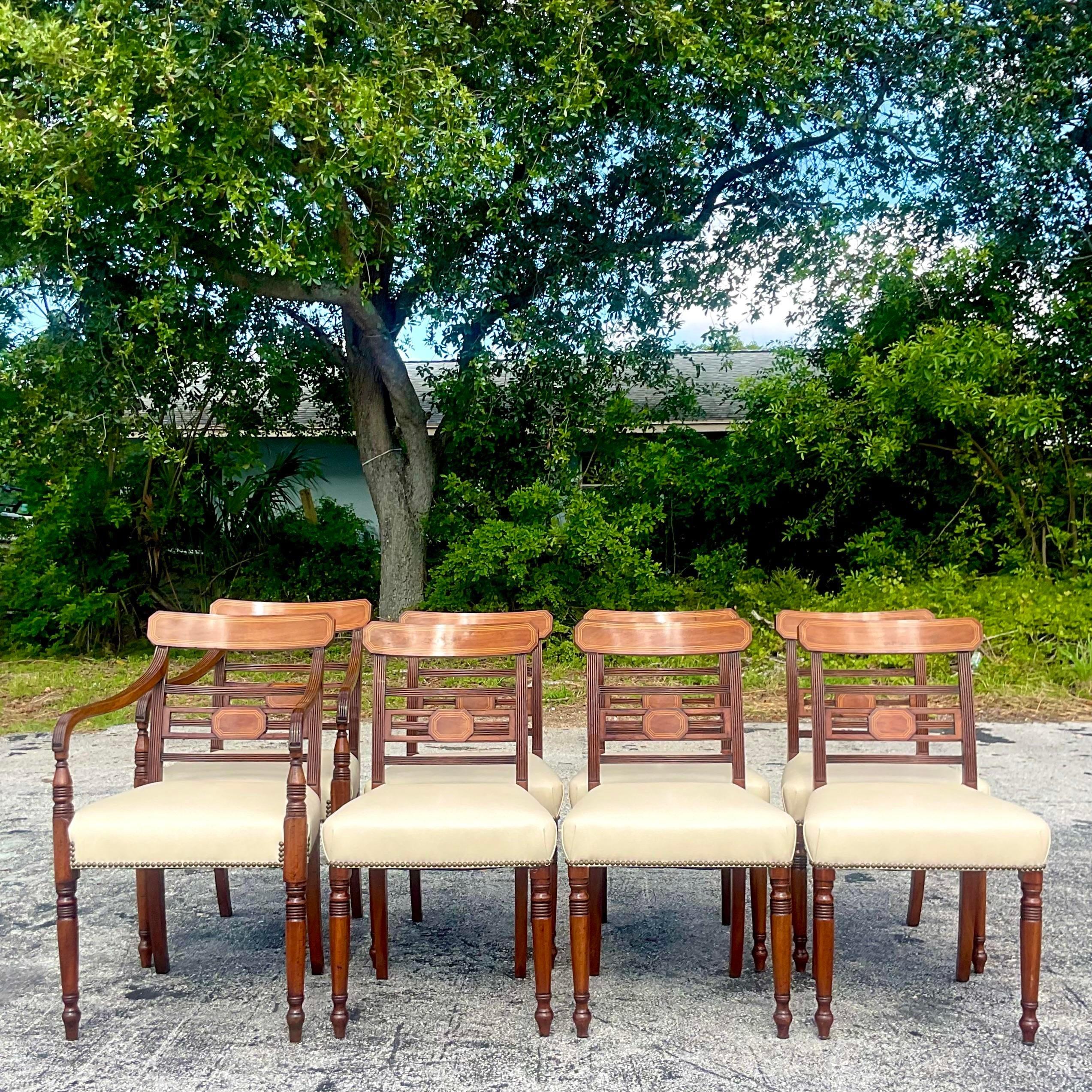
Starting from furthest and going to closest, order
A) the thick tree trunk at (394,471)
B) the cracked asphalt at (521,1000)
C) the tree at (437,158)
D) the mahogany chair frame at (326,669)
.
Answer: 1. the thick tree trunk at (394,471)
2. the tree at (437,158)
3. the mahogany chair frame at (326,669)
4. the cracked asphalt at (521,1000)

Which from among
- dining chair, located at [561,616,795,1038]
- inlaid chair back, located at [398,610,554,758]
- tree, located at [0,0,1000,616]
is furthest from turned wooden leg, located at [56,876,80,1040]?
tree, located at [0,0,1000,616]

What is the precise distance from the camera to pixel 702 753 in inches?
160

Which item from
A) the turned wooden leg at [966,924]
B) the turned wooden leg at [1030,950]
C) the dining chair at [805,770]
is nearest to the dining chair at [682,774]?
the dining chair at [805,770]

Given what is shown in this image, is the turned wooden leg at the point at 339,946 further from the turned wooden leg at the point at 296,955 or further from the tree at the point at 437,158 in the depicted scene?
the tree at the point at 437,158

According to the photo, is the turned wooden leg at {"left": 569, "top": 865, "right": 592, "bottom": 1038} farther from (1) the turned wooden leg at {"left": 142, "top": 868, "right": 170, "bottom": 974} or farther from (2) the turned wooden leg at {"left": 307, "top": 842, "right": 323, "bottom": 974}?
(1) the turned wooden leg at {"left": 142, "top": 868, "right": 170, "bottom": 974}

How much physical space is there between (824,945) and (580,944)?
62cm

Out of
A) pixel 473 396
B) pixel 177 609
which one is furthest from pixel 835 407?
pixel 177 609

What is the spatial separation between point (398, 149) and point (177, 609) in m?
5.86

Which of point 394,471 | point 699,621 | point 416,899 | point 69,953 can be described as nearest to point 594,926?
point 416,899

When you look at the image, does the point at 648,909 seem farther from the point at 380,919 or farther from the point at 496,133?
the point at 496,133

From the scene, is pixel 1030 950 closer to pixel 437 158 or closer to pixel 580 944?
pixel 580 944

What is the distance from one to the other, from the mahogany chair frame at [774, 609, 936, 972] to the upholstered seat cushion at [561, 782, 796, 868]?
0.31 metres

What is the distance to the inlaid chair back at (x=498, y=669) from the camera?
333 centimetres

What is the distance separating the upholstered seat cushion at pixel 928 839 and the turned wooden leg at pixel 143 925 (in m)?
1.92
